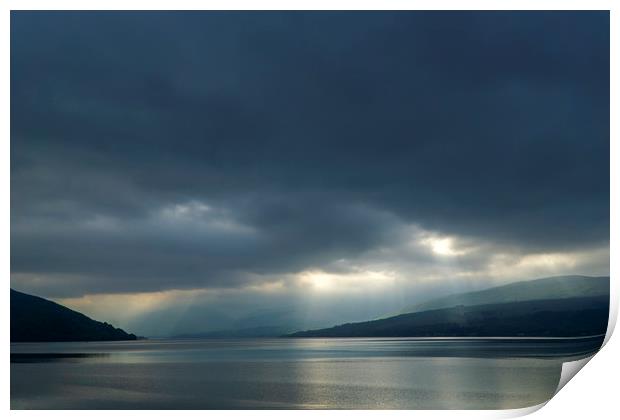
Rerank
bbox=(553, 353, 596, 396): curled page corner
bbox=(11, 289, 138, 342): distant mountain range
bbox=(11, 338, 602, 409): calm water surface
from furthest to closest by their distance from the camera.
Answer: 1. bbox=(11, 289, 138, 342): distant mountain range
2. bbox=(11, 338, 602, 409): calm water surface
3. bbox=(553, 353, 596, 396): curled page corner

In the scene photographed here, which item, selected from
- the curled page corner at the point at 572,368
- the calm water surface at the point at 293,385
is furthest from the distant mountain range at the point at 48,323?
the curled page corner at the point at 572,368

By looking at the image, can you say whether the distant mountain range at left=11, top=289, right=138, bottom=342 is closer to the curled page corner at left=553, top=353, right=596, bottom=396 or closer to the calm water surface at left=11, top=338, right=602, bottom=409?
the calm water surface at left=11, top=338, right=602, bottom=409

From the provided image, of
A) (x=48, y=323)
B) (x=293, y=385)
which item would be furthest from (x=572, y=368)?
(x=48, y=323)

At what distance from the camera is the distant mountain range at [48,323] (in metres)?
42.9

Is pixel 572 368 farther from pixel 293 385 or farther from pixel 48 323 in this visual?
pixel 48 323

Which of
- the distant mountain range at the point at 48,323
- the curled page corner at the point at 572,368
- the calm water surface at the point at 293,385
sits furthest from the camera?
the distant mountain range at the point at 48,323

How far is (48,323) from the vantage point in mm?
43094

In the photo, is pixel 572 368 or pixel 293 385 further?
pixel 293 385

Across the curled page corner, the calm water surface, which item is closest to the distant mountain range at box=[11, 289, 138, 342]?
the calm water surface

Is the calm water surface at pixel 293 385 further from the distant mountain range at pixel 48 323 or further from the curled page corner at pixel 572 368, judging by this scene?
the distant mountain range at pixel 48 323

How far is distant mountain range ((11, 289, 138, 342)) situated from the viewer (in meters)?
42.9

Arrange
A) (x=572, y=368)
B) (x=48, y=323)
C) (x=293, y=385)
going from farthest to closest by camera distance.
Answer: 1. (x=48, y=323)
2. (x=293, y=385)
3. (x=572, y=368)
